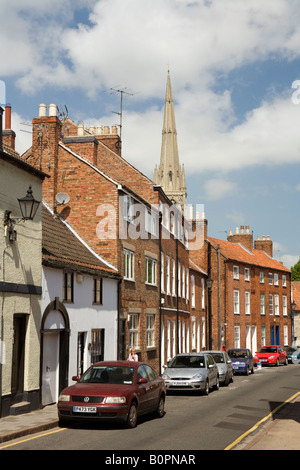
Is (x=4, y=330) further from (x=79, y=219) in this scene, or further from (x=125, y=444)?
(x=79, y=219)

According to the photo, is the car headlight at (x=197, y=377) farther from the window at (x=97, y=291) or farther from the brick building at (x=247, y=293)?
the brick building at (x=247, y=293)

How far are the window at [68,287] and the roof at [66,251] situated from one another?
0.37 m

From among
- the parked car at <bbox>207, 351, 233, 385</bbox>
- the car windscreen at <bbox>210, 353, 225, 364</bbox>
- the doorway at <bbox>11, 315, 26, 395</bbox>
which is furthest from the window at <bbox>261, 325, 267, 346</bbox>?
the doorway at <bbox>11, 315, 26, 395</bbox>

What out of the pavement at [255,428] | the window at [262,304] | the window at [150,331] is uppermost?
the window at [262,304]

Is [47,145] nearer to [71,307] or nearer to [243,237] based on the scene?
[71,307]

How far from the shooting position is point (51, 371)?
18.3 meters

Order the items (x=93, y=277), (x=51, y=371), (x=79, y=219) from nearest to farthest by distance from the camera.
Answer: (x=51, y=371) → (x=93, y=277) → (x=79, y=219)

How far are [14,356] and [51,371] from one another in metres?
2.70

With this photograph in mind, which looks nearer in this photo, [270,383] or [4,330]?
[4,330]

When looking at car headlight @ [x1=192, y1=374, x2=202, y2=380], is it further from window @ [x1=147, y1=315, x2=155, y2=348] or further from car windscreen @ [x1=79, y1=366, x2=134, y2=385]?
car windscreen @ [x1=79, y1=366, x2=134, y2=385]

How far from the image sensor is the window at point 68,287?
19.3m

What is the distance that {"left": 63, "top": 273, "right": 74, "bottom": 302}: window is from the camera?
1927cm

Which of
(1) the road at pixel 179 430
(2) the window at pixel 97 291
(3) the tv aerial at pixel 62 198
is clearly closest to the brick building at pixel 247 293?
(3) the tv aerial at pixel 62 198
